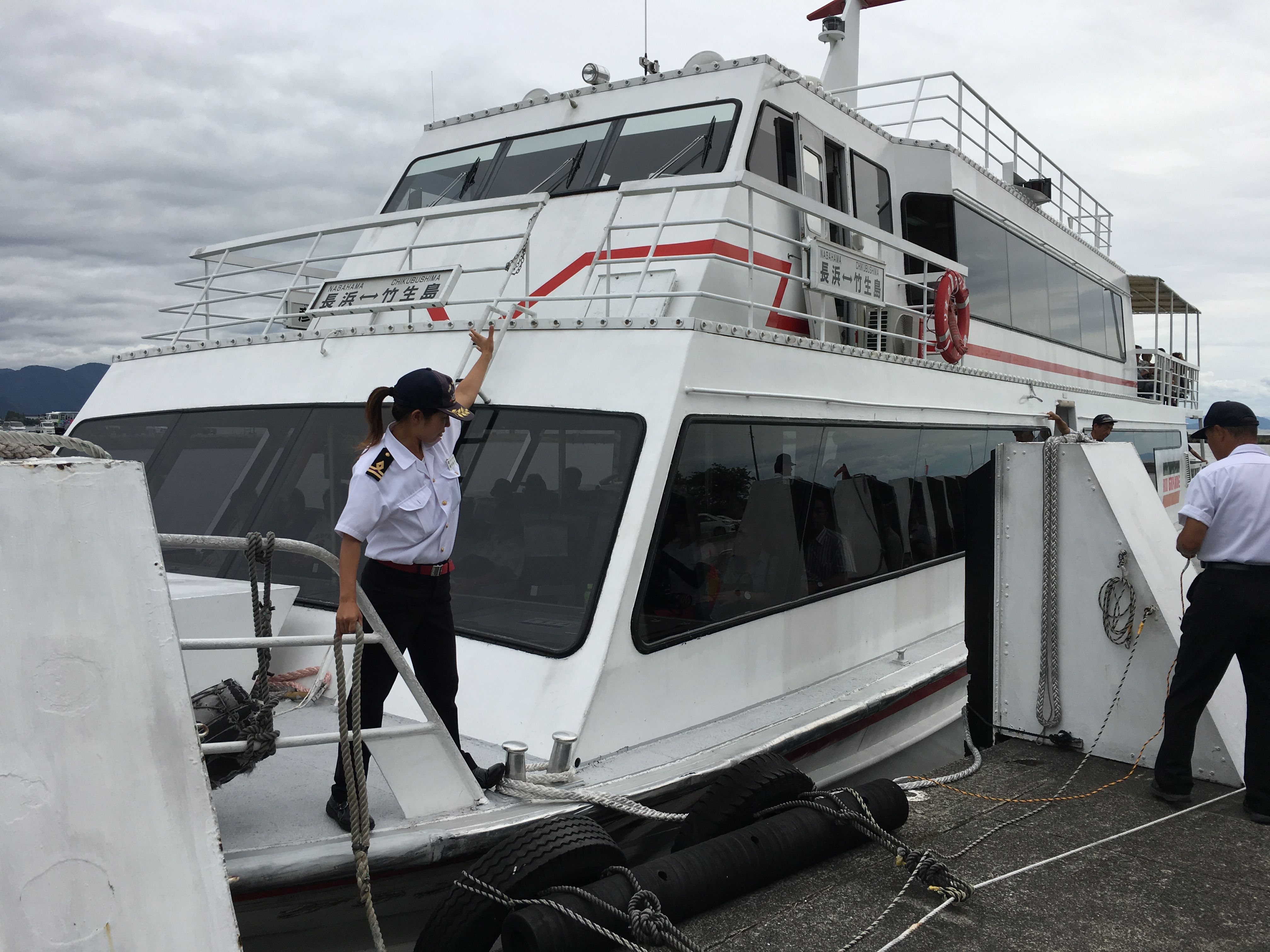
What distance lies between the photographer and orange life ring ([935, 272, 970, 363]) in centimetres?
640

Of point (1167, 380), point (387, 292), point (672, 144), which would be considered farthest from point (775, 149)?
point (1167, 380)

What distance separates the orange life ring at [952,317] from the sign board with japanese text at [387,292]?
3231 mm

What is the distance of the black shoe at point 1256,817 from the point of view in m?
3.70

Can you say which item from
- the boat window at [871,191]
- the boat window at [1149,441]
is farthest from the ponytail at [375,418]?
the boat window at [1149,441]

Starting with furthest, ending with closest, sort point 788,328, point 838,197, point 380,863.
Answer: point 838,197, point 788,328, point 380,863

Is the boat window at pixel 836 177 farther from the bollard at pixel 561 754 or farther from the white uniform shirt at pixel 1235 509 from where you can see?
the bollard at pixel 561 754

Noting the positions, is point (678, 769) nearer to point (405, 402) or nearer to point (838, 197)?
point (405, 402)

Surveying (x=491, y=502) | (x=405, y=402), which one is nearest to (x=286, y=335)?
(x=491, y=502)

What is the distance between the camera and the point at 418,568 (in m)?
3.16

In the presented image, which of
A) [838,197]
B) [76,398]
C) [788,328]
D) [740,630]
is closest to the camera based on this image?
[740,630]

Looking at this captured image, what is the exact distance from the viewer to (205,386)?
17.1 feet

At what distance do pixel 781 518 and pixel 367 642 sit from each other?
8.04ft

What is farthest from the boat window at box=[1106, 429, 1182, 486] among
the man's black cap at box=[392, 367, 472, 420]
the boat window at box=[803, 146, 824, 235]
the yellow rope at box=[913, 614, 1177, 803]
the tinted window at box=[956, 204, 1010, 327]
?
the man's black cap at box=[392, 367, 472, 420]

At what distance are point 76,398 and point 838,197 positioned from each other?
293 ft
